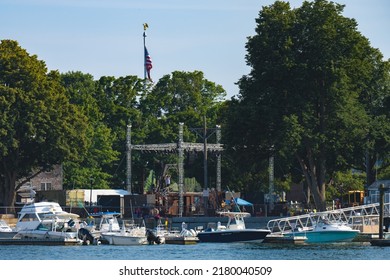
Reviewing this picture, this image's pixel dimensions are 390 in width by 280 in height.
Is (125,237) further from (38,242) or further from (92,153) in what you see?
(92,153)

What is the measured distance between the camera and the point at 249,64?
316 feet

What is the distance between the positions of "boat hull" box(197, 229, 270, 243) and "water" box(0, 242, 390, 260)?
4.37ft

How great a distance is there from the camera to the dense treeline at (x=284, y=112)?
93.4 m

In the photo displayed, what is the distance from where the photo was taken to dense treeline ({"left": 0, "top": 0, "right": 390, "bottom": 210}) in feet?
307

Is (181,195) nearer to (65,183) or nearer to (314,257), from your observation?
(65,183)

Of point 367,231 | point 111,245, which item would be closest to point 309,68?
point 367,231

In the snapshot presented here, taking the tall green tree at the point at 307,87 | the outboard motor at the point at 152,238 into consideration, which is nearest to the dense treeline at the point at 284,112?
the tall green tree at the point at 307,87

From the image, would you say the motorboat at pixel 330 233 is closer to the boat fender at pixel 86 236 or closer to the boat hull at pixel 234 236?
the boat hull at pixel 234 236

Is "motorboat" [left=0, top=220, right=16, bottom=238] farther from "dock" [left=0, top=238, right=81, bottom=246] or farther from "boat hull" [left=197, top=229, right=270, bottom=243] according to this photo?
"boat hull" [left=197, top=229, right=270, bottom=243]

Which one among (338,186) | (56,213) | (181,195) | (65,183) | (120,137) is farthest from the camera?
(120,137)

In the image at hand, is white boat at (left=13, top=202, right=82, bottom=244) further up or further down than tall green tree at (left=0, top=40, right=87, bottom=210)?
further down

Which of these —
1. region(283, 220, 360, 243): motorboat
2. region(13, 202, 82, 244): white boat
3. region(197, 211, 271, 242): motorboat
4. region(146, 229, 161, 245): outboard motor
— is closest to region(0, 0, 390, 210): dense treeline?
region(197, 211, 271, 242): motorboat

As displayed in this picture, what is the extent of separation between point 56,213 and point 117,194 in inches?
962

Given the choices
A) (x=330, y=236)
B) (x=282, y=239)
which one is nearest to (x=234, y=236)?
(x=282, y=239)
